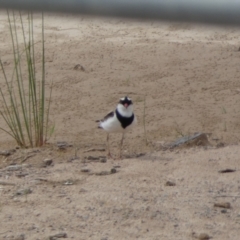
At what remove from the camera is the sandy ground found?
11.4 ft

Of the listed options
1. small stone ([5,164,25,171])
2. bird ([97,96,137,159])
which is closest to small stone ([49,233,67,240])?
small stone ([5,164,25,171])

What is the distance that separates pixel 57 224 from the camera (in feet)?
11.2

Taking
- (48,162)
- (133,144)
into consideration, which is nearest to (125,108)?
(133,144)

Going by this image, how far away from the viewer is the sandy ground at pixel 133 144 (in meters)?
3.46

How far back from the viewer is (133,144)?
5.97m

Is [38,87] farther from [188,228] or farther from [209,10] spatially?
[209,10]

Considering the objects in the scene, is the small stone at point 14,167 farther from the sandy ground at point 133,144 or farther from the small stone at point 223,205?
the small stone at point 223,205

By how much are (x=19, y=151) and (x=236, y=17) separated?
4843 millimetres

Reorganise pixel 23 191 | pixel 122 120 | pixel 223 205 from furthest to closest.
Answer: pixel 122 120
pixel 23 191
pixel 223 205

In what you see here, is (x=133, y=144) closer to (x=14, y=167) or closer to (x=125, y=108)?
(x=125, y=108)

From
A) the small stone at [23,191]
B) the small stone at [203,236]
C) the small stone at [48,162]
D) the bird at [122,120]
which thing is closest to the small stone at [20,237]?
the small stone at [23,191]

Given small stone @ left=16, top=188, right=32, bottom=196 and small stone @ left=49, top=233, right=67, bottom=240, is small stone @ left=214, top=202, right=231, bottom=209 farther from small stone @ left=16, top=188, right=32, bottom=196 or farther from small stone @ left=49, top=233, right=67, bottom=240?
small stone @ left=16, top=188, right=32, bottom=196

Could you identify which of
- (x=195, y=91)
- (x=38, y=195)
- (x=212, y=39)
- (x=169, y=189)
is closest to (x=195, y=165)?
(x=169, y=189)

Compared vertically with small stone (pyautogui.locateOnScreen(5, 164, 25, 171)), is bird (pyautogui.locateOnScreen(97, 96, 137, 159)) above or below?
above
